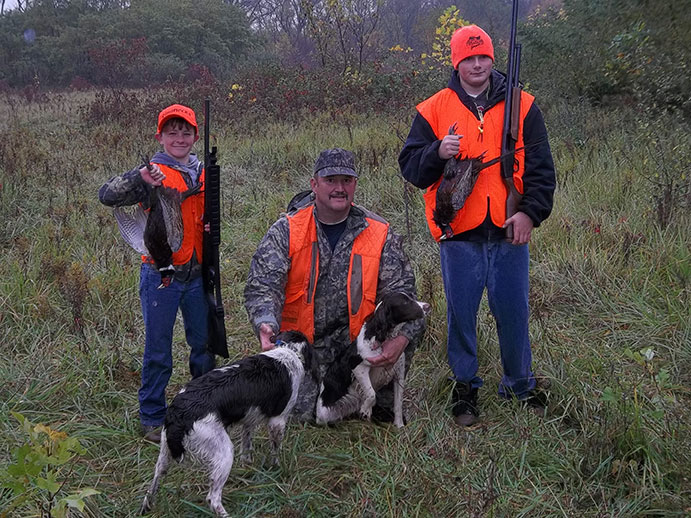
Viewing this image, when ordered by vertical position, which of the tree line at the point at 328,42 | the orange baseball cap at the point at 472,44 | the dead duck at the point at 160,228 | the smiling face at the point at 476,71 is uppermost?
the tree line at the point at 328,42

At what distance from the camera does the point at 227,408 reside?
2.78 metres

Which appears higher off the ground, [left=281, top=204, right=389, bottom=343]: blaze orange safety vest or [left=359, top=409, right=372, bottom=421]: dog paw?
[left=281, top=204, right=389, bottom=343]: blaze orange safety vest

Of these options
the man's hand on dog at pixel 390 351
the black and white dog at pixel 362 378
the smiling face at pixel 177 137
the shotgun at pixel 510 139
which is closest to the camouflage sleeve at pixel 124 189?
the smiling face at pixel 177 137

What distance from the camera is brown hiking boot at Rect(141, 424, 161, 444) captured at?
3502mm

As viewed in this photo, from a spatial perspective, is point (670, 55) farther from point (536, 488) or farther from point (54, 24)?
point (54, 24)

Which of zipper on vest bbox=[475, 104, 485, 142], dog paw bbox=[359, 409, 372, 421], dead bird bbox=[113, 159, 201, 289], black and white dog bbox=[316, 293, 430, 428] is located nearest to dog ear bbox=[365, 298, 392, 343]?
black and white dog bbox=[316, 293, 430, 428]

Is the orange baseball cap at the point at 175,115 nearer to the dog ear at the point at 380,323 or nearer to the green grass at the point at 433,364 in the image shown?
the dog ear at the point at 380,323

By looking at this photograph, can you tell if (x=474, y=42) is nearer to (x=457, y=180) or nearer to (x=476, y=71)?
(x=476, y=71)

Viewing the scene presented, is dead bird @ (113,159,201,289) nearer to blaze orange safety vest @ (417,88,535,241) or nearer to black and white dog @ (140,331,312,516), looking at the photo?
black and white dog @ (140,331,312,516)

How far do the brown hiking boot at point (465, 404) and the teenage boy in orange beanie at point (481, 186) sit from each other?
0.06 feet

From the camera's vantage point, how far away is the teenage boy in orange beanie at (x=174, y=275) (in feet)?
11.4

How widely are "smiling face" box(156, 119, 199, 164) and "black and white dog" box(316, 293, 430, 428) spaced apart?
1451mm

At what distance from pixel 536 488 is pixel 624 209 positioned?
4020 millimetres

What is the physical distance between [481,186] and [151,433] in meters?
2.34
